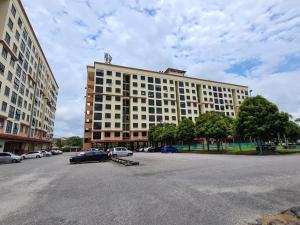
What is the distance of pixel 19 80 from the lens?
45062mm

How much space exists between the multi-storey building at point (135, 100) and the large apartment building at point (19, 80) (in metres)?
15.3

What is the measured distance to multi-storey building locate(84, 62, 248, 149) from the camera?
6669 centimetres

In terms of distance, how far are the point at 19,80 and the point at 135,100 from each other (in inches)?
1479

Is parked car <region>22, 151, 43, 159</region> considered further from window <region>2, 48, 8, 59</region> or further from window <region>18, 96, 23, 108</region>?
window <region>2, 48, 8, 59</region>

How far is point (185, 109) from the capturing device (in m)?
81.7

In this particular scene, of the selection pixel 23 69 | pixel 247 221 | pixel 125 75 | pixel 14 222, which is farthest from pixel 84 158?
pixel 125 75

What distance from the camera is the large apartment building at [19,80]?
1454 inches

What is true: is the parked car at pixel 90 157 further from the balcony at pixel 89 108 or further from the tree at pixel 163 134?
the balcony at pixel 89 108

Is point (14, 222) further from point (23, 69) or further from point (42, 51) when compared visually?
point (42, 51)

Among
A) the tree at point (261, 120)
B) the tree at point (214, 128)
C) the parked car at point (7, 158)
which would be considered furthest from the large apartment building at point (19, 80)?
the tree at point (261, 120)

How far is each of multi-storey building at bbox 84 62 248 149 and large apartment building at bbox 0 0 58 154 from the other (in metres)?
15.3

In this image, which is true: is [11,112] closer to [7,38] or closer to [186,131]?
[7,38]

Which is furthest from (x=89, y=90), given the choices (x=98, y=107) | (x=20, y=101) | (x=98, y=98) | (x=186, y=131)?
(x=186, y=131)

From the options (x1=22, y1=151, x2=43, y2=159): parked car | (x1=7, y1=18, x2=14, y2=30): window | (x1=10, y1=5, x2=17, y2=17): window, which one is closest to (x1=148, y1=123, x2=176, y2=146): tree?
(x1=22, y1=151, x2=43, y2=159): parked car
